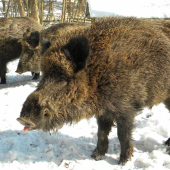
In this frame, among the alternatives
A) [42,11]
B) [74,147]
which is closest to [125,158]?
[74,147]

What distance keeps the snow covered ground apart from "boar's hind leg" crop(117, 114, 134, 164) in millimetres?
138

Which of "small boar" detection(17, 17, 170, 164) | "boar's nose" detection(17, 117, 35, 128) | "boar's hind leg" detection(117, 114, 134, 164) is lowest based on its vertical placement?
"boar's hind leg" detection(117, 114, 134, 164)

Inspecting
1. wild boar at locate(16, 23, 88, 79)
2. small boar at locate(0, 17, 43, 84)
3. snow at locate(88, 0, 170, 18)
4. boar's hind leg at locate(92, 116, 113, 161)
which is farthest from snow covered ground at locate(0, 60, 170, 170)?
snow at locate(88, 0, 170, 18)

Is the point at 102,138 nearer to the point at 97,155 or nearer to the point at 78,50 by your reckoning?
the point at 97,155

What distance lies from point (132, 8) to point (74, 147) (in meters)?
6.51

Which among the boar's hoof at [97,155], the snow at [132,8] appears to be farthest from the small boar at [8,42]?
the boar's hoof at [97,155]

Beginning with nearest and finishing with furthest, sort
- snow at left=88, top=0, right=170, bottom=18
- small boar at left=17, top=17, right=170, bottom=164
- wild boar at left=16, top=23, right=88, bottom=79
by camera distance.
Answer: small boar at left=17, top=17, right=170, bottom=164 → wild boar at left=16, top=23, right=88, bottom=79 → snow at left=88, top=0, right=170, bottom=18

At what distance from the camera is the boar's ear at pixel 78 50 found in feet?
7.26

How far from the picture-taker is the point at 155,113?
4961 mm

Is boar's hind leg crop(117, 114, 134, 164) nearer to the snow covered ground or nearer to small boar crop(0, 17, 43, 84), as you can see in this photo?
the snow covered ground

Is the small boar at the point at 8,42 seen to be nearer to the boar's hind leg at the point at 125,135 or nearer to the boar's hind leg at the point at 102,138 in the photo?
the boar's hind leg at the point at 102,138

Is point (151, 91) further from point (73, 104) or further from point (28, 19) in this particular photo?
point (28, 19)

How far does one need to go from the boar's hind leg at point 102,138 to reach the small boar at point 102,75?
347 millimetres

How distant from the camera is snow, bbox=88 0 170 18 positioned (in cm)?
736
